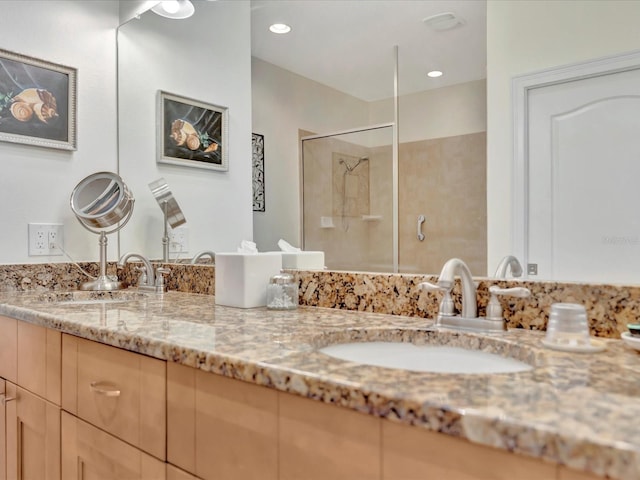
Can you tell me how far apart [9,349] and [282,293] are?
82cm

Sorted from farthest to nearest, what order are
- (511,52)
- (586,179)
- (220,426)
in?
(511,52)
(586,179)
(220,426)

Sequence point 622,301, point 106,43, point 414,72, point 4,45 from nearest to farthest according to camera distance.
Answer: point 622,301, point 414,72, point 4,45, point 106,43

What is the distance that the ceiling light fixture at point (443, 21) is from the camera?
1.21 m

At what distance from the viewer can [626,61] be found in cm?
96

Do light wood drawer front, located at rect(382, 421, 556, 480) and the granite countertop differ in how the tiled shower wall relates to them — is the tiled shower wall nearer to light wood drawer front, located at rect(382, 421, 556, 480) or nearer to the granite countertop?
the granite countertop

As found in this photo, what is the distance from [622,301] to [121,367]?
1.01 m

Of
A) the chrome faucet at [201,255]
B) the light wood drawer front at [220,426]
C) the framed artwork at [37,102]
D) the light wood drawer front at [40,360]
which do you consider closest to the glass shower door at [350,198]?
the chrome faucet at [201,255]

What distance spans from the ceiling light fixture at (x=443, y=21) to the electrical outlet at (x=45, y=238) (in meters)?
1.56

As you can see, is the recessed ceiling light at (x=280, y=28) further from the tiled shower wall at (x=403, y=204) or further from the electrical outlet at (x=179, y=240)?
the electrical outlet at (x=179, y=240)

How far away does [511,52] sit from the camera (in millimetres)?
1118

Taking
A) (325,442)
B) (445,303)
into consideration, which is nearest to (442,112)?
(445,303)

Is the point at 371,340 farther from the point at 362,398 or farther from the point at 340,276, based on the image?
the point at 362,398

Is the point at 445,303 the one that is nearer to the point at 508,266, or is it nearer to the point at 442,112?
the point at 508,266

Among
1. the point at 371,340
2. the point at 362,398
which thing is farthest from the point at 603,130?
the point at 362,398
